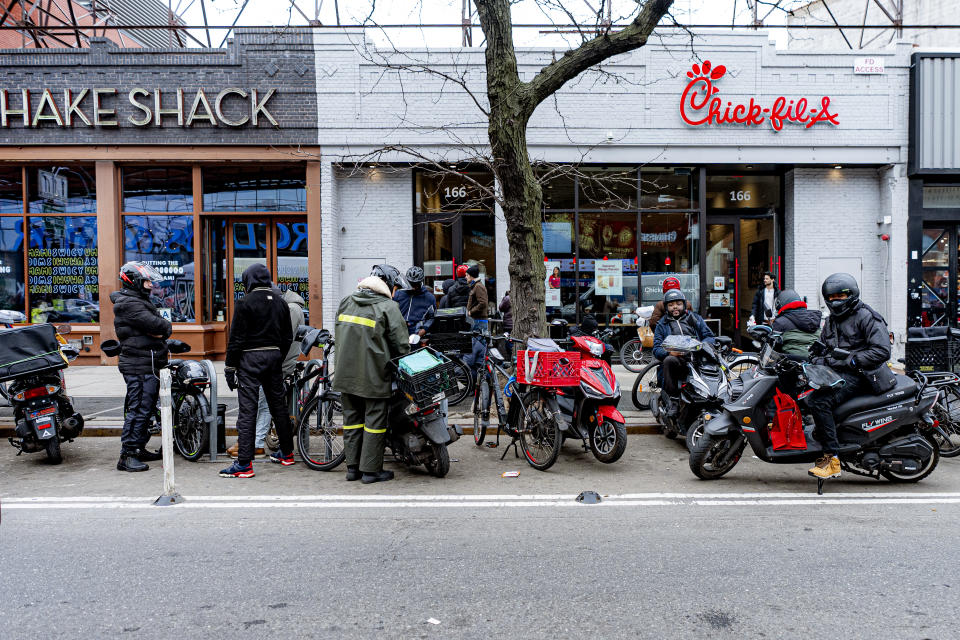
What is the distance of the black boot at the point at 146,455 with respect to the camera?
6.75 m

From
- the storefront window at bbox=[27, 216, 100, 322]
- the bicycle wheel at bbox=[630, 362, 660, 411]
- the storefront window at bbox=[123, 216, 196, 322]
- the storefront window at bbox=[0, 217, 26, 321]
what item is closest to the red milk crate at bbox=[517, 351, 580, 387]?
the bicycle wheel at bbox=[630, 362, 660, 411]

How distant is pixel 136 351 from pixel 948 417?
8516 millimetres

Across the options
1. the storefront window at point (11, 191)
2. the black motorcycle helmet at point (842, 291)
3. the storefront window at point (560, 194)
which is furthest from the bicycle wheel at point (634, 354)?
the storefront window at point (11, 191)

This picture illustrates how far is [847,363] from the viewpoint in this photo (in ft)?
18.7

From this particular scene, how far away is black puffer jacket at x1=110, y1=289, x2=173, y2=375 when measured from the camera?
6.66 meters

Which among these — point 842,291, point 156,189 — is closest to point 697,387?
point 842,291

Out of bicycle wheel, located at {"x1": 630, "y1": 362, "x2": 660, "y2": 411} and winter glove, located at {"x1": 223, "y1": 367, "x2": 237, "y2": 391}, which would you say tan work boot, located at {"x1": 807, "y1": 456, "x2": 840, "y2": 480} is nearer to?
bicycle wheel, located at {"x1": 630, "y1": 362, "x2": 660, "y2": 411}

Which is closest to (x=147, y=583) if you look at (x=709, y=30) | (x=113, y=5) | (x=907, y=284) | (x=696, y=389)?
(x=696, y=389)

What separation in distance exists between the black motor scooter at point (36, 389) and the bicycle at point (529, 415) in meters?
4.53

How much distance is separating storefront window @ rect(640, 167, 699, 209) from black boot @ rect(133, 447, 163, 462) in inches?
414

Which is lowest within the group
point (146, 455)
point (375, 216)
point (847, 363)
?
point (146, 455)

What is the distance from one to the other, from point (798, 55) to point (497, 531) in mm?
12812

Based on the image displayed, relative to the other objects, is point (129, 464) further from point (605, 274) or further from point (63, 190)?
point (605, 274)

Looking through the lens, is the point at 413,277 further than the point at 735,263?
No
